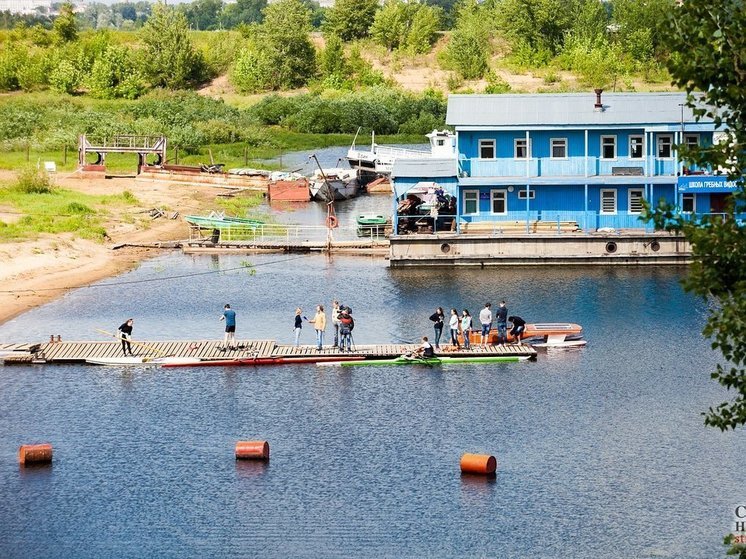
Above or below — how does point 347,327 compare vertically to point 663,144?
below

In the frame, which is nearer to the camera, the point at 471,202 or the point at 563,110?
the point at 563,110

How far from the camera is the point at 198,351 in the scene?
52.6m

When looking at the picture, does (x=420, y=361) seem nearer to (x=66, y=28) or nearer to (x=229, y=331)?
(x=229, y=331)

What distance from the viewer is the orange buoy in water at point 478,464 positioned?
37781mm

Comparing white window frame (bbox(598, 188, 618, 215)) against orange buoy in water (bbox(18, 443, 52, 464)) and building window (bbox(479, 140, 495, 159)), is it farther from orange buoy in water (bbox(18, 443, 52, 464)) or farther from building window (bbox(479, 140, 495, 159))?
orange buoy in water (bbox(18, 443, 52, 464))

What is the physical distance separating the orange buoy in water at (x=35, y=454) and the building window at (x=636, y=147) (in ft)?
141

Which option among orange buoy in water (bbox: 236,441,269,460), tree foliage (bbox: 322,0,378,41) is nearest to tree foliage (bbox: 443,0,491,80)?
tree foliage (bbox: 322,0,378,41)

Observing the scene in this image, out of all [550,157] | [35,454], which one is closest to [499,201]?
[550,157]

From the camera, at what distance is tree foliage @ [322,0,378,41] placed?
187 m

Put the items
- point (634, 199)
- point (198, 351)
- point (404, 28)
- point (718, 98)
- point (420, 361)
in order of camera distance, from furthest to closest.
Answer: point (404, 28) < point (634, 199) < point (198, 351) < point (420, 361) < point (718, 98)

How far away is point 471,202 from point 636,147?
942cm

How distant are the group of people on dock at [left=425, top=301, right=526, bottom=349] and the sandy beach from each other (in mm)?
20000

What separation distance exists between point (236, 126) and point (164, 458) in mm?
101747

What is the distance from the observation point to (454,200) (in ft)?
251
